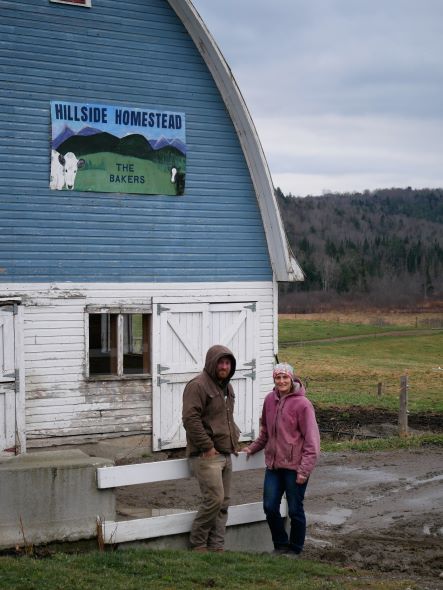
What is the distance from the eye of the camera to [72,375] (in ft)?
42.8

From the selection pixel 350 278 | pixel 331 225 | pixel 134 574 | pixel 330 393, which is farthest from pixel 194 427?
pixel 331 225

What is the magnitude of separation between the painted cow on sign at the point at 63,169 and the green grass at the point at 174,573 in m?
A: 6.10

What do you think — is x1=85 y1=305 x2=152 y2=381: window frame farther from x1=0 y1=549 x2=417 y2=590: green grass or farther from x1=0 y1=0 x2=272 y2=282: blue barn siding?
x1=0 y1=549 x2=417 y2=590: green grass

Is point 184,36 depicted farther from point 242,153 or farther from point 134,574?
point 134,574

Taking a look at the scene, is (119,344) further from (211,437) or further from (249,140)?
(211,437)

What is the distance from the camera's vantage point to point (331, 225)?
173625 mm

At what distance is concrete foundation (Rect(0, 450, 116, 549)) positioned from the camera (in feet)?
26.7

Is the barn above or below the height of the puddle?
above

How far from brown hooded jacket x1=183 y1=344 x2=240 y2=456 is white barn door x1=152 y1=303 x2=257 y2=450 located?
4925 mm

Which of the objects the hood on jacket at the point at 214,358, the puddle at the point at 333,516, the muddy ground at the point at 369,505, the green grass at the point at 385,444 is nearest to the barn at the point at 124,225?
the muddy ground at the point at 369,505

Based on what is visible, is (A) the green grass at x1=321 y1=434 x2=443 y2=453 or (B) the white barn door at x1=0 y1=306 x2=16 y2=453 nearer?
(B) the white barn door at x1=0 y1=306 x2=16 y2=453

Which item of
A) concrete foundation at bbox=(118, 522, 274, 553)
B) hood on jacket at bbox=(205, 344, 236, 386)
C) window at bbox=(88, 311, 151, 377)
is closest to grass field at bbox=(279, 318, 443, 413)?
window at bbox=(88, 311, 151, 377)

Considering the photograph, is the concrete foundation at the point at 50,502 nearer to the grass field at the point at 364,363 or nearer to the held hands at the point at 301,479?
the held hands at the point at 301,479

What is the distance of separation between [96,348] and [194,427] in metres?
5.42
